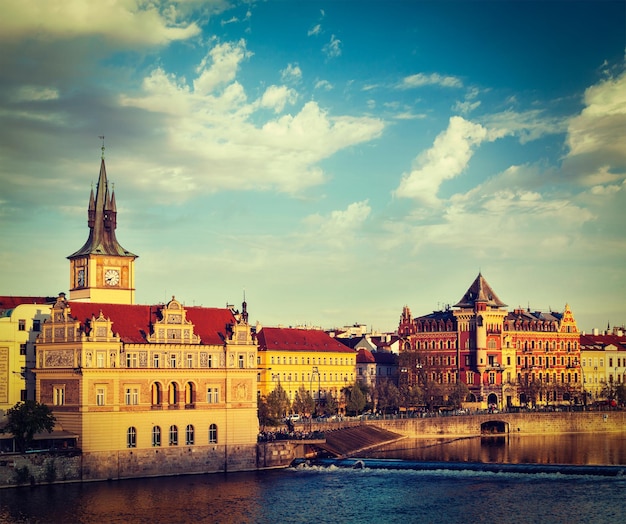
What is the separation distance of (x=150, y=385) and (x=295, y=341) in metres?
49.6

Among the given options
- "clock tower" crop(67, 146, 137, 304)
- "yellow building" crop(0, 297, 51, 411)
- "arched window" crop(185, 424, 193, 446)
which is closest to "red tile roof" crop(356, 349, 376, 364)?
"clock tower" crop(67, 146, 137, 304)

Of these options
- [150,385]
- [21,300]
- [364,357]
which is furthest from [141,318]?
[364,357]

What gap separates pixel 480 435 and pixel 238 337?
43.0 metres

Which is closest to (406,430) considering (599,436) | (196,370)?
(599,436)

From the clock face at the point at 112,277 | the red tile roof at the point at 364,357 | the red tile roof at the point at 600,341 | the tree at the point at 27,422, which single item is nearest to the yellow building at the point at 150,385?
the tree at the point at 27,422

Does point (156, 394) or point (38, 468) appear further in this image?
point (156, 394)

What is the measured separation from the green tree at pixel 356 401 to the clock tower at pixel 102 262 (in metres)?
29.7

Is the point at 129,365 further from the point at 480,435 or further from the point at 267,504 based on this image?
the point at 480,435

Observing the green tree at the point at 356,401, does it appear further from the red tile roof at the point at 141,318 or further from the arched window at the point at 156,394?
the arched window at the point at 156,394

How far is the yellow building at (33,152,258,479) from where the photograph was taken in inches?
3361

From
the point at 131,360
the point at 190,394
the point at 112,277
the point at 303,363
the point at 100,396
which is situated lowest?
the point at 190,394

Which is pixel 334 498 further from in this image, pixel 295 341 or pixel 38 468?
pixel 295 341

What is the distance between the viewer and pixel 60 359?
286 feet

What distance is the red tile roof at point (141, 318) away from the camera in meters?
89.1
